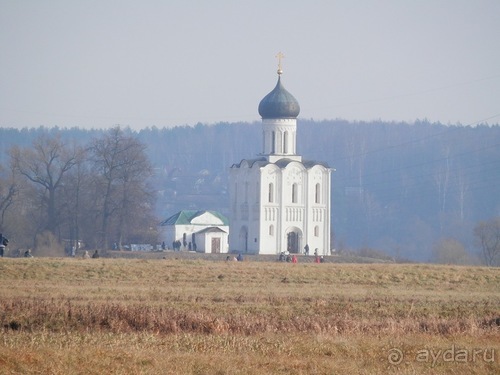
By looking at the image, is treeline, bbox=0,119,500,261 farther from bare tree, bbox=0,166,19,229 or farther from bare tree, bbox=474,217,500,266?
bare tree, bbox=0,166,19,229

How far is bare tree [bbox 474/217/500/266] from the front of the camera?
78.7 metres

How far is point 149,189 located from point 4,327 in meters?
57.5

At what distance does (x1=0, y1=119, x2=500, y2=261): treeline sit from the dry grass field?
261 ft

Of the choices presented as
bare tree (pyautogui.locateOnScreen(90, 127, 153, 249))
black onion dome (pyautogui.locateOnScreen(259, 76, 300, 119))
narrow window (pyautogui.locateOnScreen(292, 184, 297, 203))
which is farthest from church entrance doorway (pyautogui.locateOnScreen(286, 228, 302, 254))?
bare tree (pyautogui.locateOnScreen(90, 127, 153, 249))

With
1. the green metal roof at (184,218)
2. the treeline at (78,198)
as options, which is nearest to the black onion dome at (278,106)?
the treeline at (78,198)

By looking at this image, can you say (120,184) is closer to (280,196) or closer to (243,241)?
(243,241)

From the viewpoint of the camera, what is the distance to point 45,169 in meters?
75.4

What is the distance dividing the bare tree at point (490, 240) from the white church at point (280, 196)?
9.91 m

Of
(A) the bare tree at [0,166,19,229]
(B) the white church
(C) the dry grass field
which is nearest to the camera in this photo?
(C) the dry grass field

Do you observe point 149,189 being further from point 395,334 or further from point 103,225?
point 395,334

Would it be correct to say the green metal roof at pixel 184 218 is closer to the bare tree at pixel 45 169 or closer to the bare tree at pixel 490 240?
the bare tree at pixel 45 169

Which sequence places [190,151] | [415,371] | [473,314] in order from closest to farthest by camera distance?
[415,371]
[473,314]
[190,151]

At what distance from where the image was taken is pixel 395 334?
2202 centimetres

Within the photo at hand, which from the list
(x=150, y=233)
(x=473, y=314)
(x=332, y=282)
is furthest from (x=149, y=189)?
(x=473, y=314)
